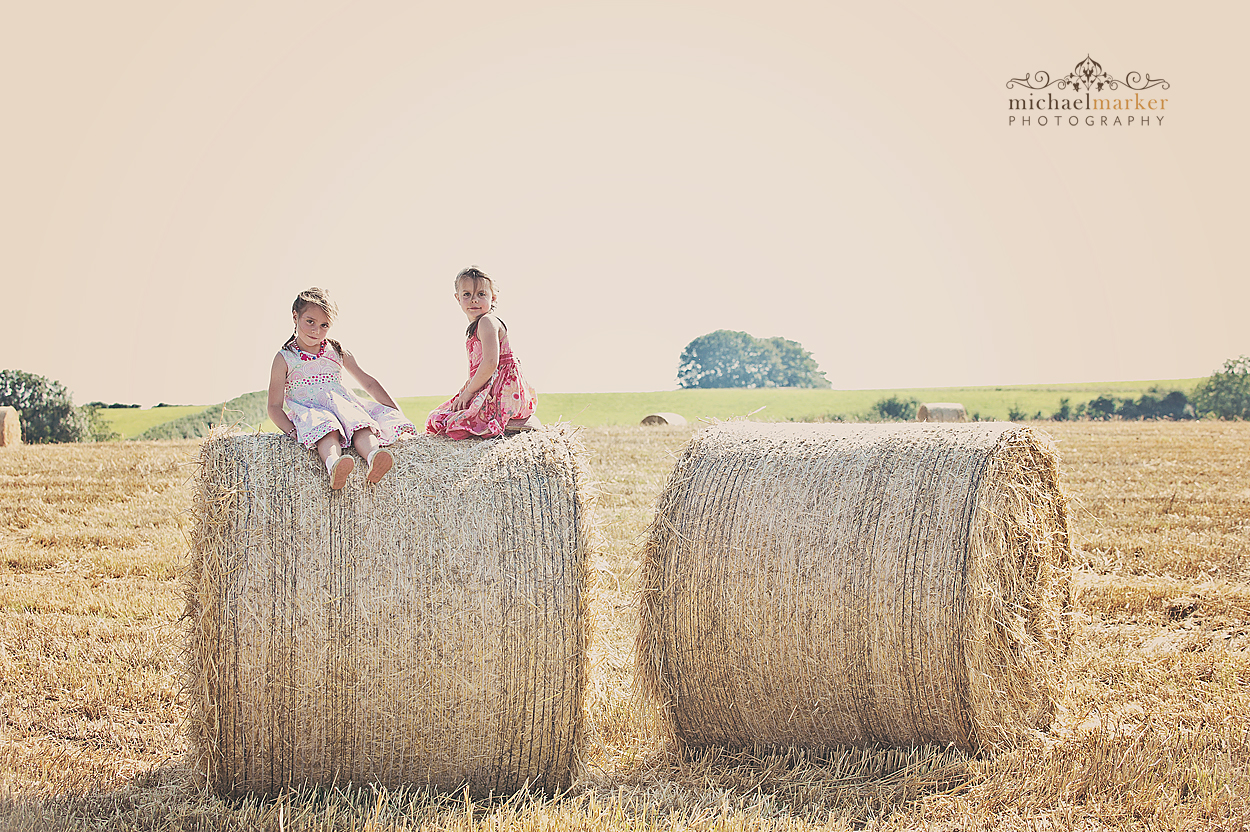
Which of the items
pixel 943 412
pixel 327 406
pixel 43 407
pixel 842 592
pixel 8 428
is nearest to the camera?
pixel 842 592

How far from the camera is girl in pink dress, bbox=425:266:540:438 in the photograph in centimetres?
447

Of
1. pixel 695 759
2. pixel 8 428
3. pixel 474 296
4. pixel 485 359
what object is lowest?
pixel 695 759

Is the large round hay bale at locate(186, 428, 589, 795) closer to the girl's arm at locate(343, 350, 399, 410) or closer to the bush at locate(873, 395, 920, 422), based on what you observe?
the girl's arm at locate(343, 350, 399, 410)

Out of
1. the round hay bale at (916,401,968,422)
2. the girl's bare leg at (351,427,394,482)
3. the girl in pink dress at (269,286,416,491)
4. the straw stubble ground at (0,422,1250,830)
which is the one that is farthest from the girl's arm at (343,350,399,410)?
the round hay bale at (916,401,968,422)

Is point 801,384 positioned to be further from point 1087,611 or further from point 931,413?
point 1087,611

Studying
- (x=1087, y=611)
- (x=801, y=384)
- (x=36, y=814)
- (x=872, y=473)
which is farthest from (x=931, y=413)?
(x=801, y=384)

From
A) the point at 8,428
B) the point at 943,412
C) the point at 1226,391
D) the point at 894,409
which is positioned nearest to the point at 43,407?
the point at 8,428

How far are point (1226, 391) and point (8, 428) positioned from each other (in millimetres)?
39499

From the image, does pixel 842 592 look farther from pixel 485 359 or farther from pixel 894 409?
pixel 894 409

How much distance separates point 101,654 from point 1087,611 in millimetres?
6300

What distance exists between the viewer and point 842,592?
4082 millimetres

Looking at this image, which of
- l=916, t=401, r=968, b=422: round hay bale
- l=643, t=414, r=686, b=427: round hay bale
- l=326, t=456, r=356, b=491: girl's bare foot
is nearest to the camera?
l=326, t=456, r=356, b=491: girl's bare foot

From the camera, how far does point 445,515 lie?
3.92m

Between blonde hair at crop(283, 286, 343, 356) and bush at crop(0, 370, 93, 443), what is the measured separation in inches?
1191
